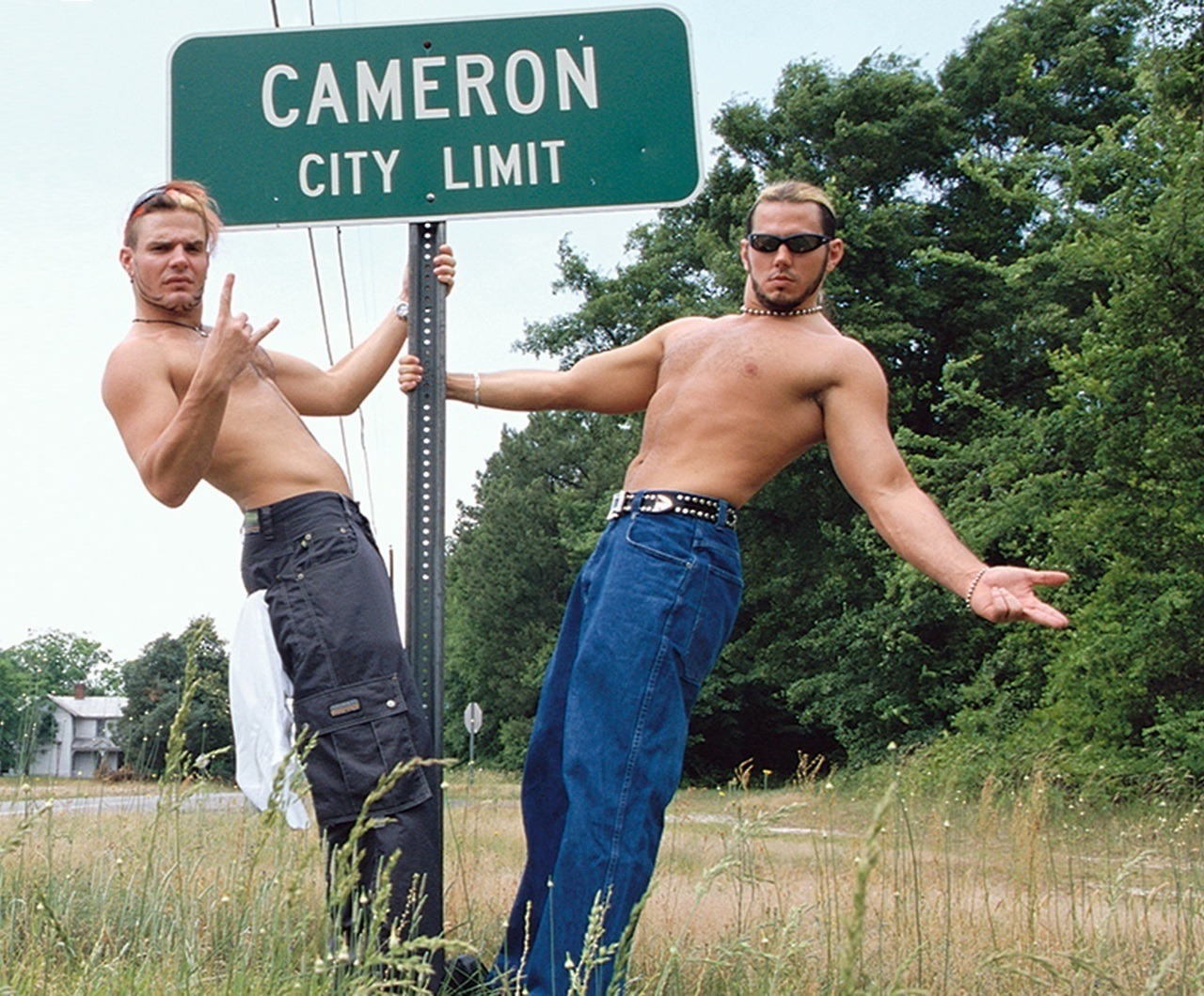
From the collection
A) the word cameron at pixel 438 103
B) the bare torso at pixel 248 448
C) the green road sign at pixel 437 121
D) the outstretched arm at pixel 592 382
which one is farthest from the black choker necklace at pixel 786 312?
the bare torso at pixel 248 448

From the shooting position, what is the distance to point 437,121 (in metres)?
2.96

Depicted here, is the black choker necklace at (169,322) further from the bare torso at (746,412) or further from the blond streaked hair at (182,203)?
the bare torso at (746,412)

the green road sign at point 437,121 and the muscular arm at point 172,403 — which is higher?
the green road sign at point 437,121

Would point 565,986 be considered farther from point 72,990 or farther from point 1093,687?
point 1093,687

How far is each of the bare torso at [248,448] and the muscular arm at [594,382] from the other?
604 mm

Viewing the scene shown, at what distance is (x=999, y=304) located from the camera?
22328 millimetres

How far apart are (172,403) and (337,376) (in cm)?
58

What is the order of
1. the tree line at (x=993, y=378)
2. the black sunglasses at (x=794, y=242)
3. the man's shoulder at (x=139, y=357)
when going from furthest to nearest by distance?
the tree line at (x=993, y=378) → the black sunglasses at (x=794, y=242) → the man's shoulder at (x=139, y=357)

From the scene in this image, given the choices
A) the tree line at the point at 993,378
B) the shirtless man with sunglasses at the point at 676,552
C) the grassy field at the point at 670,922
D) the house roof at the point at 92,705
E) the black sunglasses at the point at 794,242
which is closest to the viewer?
the grassy field at the point at 670,922

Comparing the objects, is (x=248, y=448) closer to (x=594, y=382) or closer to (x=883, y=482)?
(x=594, y=382)

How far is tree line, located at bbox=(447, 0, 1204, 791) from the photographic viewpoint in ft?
38.9

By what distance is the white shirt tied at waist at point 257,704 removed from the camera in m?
2.75

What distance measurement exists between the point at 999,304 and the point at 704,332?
2047cm

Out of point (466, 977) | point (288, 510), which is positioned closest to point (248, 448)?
point (288, 510)
